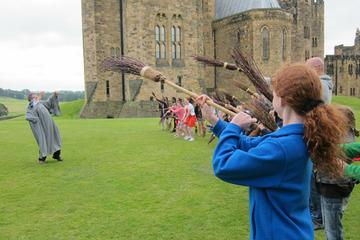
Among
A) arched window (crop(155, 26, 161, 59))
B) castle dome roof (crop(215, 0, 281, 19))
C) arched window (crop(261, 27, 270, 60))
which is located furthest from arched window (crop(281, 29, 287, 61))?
arched window (crop(155, 26, 161, 59))

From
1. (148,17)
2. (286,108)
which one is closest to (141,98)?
(148,17)

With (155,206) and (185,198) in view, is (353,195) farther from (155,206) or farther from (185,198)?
(155,206)

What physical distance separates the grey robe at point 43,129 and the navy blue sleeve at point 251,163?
30.8 ft

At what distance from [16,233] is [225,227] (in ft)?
9.88

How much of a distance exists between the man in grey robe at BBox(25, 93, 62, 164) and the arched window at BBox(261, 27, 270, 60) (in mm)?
31065

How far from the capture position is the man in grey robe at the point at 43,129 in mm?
10812

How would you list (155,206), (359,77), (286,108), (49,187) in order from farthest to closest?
(359,77) < (49,187) < (155,206) < (286,108)

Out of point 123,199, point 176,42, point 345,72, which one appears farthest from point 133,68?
point 345,72

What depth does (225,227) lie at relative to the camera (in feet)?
18.1

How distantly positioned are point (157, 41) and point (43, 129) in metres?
→ 26.1

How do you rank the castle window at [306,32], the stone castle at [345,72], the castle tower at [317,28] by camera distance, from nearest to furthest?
the castle window at [306,32] < the castle tower at [317,28] < the stone castle at [345,72]

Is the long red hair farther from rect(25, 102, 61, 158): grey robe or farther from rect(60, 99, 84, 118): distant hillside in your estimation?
rect(60, 99, 84, 118): distant hillside

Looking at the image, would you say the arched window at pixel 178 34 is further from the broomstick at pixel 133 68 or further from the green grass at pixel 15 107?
the broomstick at pixel 133 68

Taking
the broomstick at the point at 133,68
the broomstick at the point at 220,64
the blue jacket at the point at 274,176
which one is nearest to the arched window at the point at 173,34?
the broomstick at the point at 220,64
